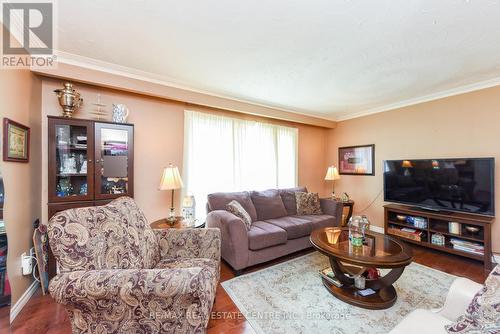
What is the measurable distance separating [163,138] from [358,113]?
12.3ft

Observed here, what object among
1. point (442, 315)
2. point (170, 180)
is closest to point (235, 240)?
point (170, 180)

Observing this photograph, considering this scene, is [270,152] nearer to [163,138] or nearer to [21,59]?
[163,138]

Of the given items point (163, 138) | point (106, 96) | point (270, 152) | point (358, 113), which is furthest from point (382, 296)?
point (106, 96)

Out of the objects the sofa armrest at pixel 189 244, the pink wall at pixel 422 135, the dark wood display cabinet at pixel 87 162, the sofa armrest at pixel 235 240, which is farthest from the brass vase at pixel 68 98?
the pink wall at pixel 422 135

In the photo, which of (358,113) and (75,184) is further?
(358,113)

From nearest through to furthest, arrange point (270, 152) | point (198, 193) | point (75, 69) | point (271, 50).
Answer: point (271, 50) < point (75, 69) < point (198, 193) < point (270, 152)

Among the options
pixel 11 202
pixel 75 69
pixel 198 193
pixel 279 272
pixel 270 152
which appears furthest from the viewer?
pixel 270 152

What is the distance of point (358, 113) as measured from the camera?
4.25 m

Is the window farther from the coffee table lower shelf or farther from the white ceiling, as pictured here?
the coffee table lower shelf

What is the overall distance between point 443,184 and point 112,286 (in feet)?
12.9

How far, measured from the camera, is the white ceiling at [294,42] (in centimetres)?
151

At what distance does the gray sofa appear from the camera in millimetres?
2381

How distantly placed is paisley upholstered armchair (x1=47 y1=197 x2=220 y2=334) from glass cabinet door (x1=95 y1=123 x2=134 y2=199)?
114cm

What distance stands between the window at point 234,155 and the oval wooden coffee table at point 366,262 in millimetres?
1747
